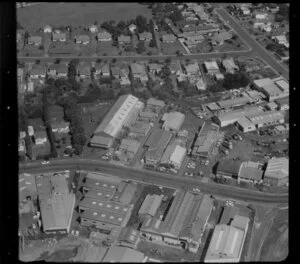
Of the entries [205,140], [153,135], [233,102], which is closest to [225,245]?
[205,140]

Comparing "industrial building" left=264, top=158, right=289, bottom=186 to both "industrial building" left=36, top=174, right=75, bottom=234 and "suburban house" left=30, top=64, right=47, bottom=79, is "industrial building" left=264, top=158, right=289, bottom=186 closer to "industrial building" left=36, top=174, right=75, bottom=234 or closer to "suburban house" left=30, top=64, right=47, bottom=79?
"industrial building" left=36, top=174, right=75, bottom=234

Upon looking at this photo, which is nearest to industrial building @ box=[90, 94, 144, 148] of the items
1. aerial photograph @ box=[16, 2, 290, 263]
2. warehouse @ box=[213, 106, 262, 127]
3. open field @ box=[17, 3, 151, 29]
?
aerial photograph @ box=[16, 2, 290, 263]

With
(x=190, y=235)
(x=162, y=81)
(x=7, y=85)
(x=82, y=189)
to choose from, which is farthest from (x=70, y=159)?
(x=7, y=85)

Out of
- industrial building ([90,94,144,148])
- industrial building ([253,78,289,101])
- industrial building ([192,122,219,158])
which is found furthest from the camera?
industrial building ([253,78,289,101])

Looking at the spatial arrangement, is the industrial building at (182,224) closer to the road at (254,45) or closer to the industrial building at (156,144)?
the industrial building at (156,144)

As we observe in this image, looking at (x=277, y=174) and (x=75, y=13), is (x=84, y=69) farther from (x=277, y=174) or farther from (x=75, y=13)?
(x=277, y=174)

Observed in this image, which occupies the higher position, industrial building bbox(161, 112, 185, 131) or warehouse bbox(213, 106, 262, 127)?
warehouse bbox(213, 106, 262, 127)

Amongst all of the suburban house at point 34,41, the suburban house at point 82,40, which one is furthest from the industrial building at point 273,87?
the suburban house at point 34,41

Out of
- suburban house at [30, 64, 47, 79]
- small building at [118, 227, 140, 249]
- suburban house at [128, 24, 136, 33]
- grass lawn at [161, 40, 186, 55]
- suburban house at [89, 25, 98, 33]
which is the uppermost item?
small building at [118, 227, 140, 249]
